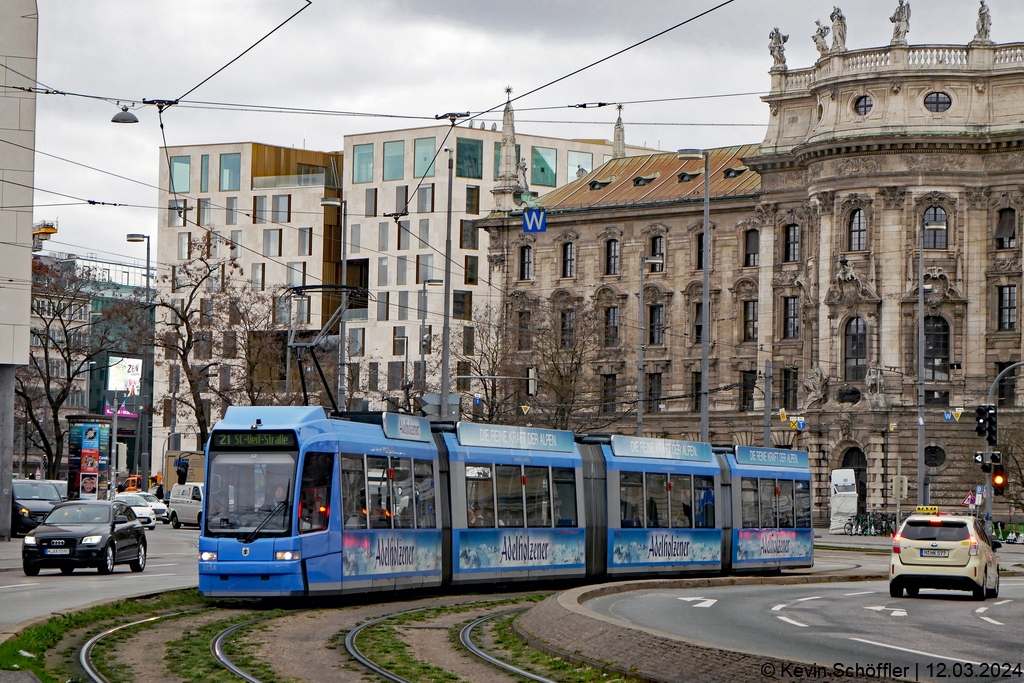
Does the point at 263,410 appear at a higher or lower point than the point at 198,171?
lower

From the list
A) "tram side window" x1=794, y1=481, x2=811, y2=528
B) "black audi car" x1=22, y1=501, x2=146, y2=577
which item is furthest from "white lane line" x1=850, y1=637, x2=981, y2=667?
"tram side window" x1=794, y1=481, x2=811, y2=528

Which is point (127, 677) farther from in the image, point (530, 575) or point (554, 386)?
point (554, 386)

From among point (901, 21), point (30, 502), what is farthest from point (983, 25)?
point (30, 502)

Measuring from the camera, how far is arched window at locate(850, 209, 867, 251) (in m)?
80.6

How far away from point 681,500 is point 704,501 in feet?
3.11

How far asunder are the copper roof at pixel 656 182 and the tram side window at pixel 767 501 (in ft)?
171

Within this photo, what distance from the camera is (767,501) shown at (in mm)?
37312

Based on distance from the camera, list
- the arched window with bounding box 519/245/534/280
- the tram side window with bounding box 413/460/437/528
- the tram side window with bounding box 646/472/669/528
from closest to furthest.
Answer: the tram side window with bounding box 413/460/437/528 < the tram side window with bounding box 646/472/669/528 < the arched window with bounding box 519/245/534/280

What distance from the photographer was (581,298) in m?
95.0

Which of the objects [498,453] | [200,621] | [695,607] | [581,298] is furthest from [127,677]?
[581,298]

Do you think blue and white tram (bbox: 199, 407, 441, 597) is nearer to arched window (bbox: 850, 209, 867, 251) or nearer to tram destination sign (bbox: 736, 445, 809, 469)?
tram destination sign (bbox: 736, 445, 809, 469)

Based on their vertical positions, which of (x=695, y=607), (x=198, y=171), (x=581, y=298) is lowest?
(x=695, y=607)

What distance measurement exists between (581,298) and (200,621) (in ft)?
243

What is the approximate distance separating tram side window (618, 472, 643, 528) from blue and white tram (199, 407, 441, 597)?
307 inches
